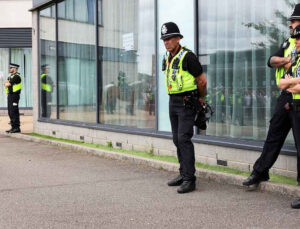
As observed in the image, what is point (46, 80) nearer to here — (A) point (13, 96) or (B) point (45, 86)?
(B) point (45, 86)

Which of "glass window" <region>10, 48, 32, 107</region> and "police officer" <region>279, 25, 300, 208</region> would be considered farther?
"glass window" <region>10, 48, 32, 107</region>

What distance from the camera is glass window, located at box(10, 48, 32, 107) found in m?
23.2

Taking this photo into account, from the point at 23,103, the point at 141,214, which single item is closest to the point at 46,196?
the point at 141,214

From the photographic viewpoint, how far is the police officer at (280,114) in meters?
5.42

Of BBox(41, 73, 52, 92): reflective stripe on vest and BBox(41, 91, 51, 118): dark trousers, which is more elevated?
BBox(41, 73, 52, 92): reflective stripe on vest

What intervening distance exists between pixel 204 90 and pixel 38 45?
8.32m

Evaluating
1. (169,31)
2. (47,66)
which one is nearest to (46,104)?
(47,66)

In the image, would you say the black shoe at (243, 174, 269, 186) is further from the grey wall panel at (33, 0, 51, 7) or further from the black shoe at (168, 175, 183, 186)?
the grey wall panel at (33, 0, 51, 7)

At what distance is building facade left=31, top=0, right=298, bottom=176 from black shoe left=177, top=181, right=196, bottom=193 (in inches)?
45.6

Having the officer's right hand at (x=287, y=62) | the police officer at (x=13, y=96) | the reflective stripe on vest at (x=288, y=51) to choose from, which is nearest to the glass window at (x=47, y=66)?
the police officer at (x=13, y=96)

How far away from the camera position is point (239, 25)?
24.3 ft

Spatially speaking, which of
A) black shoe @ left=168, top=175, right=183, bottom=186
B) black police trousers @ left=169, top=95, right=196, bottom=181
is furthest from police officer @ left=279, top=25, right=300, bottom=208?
black shoe @ left=168, top=175, right=183, bottom=186

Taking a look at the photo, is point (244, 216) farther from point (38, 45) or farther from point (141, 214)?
point (38, 45)

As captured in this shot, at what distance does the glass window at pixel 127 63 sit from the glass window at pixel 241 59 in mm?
1550
